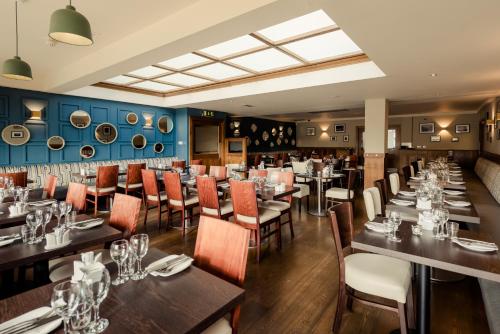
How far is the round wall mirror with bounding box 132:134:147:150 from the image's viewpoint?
7.91m

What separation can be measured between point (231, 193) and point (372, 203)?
1538mm

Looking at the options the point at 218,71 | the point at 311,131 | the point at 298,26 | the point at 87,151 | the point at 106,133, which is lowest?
the point at 87,151

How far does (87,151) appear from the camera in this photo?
22.9 ft

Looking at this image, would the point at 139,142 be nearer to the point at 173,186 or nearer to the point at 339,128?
the point at 173,186

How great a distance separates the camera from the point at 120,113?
7582 mm

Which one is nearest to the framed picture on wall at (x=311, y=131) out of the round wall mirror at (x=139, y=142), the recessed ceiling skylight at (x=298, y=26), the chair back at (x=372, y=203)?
the round wall mirror at (x=139, y=142)

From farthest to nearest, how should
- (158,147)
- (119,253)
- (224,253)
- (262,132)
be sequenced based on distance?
(262,132) → (158,147) → (224,253) → (119,253)

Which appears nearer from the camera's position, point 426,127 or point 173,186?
point 173,186

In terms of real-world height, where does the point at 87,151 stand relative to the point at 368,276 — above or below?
above

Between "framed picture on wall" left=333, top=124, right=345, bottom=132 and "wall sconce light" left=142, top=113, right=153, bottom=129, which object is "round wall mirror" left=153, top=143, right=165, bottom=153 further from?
"framed picture on wall" left=333, top=124, right=345, bottom=132

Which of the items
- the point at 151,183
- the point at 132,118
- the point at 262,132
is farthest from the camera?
the point at 262,132

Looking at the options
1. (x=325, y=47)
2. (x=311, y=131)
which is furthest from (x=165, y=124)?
(x=311, y=131)

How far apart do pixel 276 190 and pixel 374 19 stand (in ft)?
7.04

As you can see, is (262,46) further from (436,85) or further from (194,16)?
(436,85)
